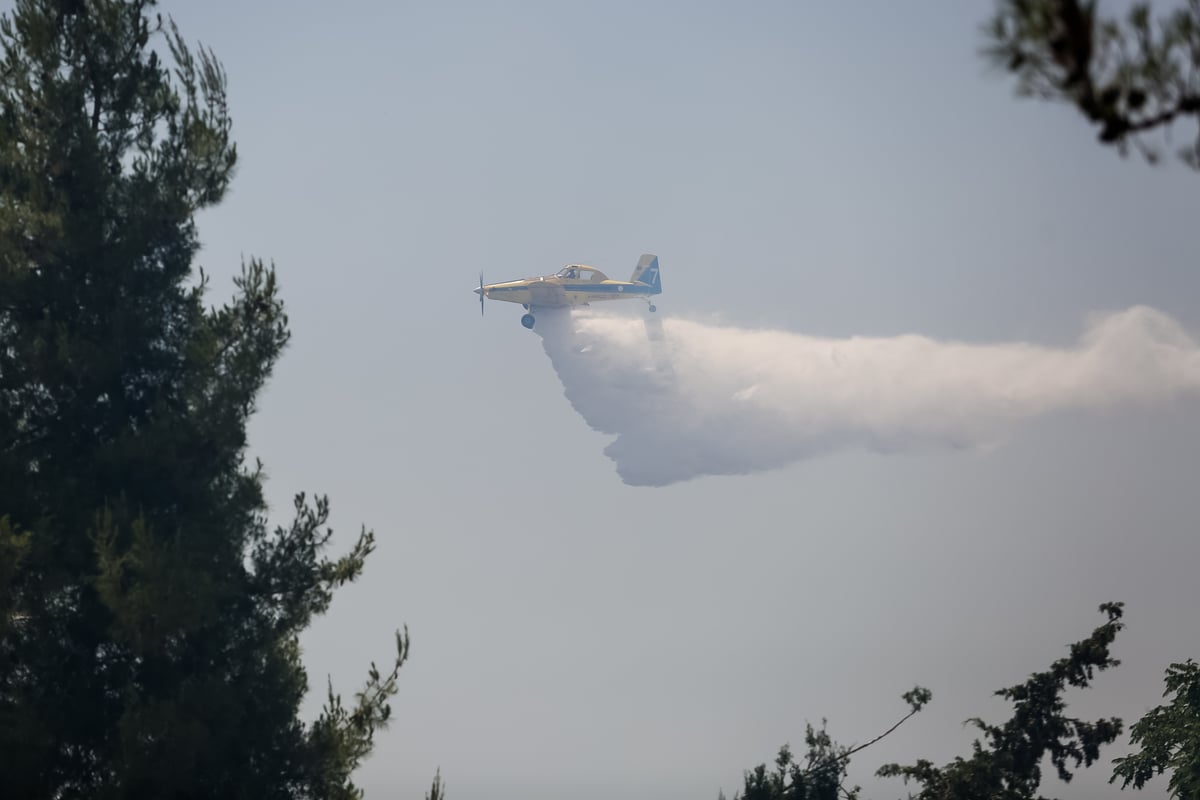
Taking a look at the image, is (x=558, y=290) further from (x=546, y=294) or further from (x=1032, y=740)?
(x=1032, y=740)

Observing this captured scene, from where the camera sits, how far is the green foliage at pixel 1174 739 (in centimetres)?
3947

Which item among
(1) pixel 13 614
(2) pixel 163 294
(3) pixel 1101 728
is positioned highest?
(2) pixel 163 294

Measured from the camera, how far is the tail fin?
354ft

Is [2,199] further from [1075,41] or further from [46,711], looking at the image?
[1075,41]

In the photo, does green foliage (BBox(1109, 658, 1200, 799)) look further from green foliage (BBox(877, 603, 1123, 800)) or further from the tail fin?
the tail fin

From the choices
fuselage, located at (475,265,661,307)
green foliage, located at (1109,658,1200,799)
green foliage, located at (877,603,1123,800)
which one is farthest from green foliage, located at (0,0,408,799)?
fuselage, located at (475,265,661,307)

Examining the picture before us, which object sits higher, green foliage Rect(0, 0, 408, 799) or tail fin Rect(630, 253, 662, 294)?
tail fin Rect(630, 253, 662, 294)

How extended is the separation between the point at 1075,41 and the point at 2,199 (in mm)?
18578

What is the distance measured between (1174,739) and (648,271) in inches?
2832

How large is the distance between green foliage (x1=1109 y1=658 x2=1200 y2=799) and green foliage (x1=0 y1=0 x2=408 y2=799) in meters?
27.8

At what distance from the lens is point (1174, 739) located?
41.5 m

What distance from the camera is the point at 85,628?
67.8 feet

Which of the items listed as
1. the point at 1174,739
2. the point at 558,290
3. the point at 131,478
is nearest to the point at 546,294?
the point at 558,290

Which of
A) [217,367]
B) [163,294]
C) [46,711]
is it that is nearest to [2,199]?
[163,294]
